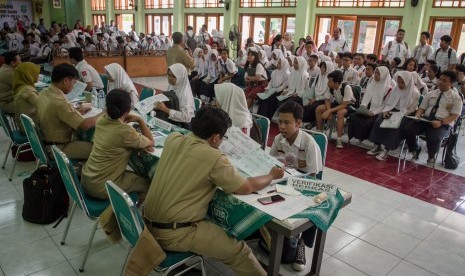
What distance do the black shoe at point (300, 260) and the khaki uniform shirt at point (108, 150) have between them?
1.29m

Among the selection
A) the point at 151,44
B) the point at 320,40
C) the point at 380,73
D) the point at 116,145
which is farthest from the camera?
the point at 151,44

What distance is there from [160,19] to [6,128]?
1454cm

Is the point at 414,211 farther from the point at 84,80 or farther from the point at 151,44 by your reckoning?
the point at 151,44

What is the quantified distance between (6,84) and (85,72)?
915 millimetres

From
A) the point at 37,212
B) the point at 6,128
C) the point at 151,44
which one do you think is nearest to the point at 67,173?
the point at 37,212

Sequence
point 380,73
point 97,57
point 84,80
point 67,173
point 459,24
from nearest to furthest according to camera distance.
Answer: point 67,173
point 84,80
point 380,73
point 459,24
point 97,57

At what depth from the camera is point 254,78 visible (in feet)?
22.2

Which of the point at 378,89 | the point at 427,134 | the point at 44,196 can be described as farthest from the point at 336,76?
the point at 44,196

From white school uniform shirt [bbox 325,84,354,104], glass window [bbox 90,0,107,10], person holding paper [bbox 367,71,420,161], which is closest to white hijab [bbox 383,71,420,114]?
person holding paper [bbox 367,71,420,161]

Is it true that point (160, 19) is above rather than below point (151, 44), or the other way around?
above

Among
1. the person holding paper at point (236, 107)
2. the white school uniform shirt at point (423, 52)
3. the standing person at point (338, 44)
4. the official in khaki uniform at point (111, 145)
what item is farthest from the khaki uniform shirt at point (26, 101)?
the standing person at point (338, 44)

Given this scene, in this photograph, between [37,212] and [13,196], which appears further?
[13,196]

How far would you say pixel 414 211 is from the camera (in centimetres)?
341

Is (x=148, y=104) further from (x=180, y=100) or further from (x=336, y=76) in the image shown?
(x=336, y=76)
